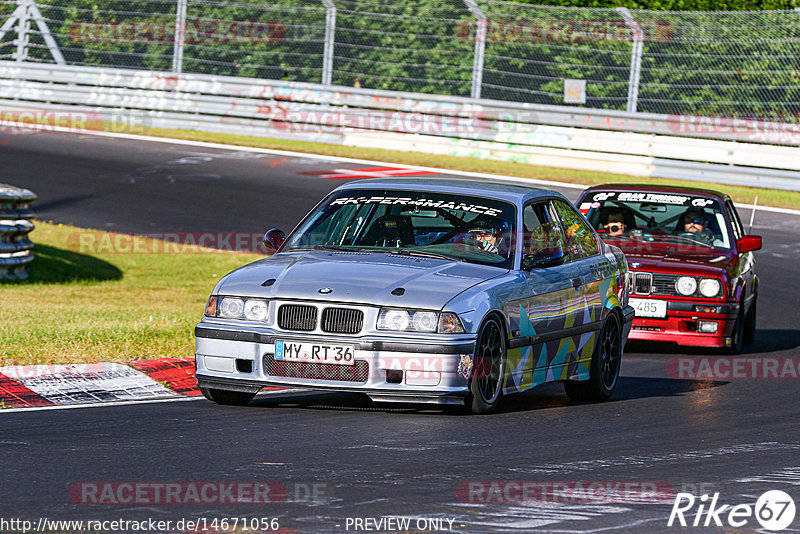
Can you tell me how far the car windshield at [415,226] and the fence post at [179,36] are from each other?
18429mm

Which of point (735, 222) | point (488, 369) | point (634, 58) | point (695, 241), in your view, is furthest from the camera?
point (634, 58)

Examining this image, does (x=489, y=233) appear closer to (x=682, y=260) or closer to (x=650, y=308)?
(x=650, y=308)

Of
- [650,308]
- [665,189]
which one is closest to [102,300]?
[650,308]

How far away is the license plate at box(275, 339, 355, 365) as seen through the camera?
7574mm

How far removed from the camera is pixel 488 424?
7734mm

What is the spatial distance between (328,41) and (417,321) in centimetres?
1927

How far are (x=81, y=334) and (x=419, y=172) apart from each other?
13.7 m

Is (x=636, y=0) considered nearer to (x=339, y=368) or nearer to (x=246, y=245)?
(x=246, y=245)

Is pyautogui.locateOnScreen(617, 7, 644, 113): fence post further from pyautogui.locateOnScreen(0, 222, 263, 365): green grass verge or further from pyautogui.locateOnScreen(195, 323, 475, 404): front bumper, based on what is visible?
pyautogui.locateOnScreen(195, 323, 475, 404): front bumper

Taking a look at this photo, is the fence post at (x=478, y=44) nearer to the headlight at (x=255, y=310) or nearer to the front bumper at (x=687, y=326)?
the front bumper at (x=687, y=326)

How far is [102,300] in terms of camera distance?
47.7ft

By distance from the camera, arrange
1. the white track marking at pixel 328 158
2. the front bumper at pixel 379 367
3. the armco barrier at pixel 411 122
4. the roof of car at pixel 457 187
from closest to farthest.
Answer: the front bumper at pixel 379 367, the roof of car at pixel 457 187, the white track marking at pixel 328 158, the armco barrier at pixel 411 122

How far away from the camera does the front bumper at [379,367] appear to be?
7.55 metres

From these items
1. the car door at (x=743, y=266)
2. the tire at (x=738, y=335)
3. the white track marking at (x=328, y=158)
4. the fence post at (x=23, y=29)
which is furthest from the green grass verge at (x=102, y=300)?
the fence post at (x=23, y=29)
